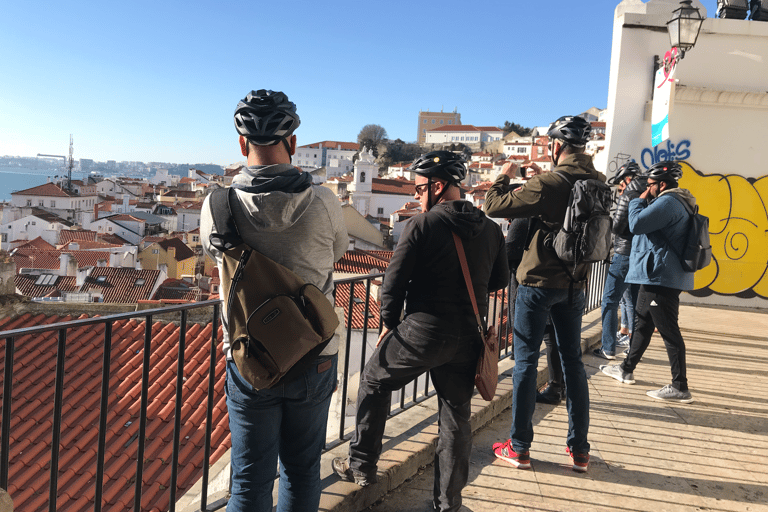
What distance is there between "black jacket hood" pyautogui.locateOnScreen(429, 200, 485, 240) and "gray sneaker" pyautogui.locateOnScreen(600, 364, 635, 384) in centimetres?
326

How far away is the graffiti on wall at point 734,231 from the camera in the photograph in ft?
29.6

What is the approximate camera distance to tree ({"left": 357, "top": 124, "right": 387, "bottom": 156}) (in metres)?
132

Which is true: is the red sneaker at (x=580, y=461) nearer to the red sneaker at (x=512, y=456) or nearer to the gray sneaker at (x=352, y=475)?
the red sneaker at (x=512, y=456)

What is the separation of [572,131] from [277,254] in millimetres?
2042

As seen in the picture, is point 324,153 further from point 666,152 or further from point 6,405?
point 6,405

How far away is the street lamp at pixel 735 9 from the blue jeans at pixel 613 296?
5.66 meters

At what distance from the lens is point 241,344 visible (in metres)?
2.05

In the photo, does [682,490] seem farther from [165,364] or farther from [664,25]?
[664,25]

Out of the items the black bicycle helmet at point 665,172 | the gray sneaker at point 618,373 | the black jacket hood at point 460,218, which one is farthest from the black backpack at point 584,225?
the gray sneaker at point 618,373

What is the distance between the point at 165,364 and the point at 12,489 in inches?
84.4

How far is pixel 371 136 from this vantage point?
13488cm

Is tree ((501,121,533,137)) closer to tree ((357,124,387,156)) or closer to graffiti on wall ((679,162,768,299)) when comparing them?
tree ((357,124,387,156))

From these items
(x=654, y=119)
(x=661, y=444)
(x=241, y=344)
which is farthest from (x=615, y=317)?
(x=241, y=344)

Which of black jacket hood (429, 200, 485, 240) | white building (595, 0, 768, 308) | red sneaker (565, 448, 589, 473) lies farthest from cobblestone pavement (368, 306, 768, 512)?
white building (595, 0, 768, 308)
